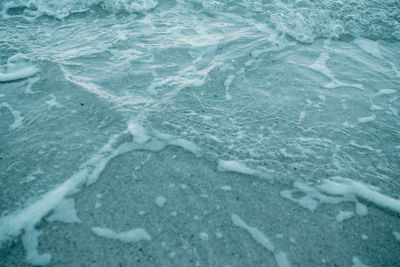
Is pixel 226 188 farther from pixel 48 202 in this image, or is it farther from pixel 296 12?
pixel 296 12

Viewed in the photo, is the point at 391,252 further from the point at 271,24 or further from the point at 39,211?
the point at 271,24

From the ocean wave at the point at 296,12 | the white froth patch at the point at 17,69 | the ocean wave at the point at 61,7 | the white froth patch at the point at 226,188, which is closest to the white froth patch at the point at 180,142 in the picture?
the white froth patch at the point at 226,188

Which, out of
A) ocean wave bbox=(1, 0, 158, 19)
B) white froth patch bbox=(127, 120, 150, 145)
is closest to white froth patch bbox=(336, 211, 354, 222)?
white froth patch bbox=(127, 120, 150, 145)

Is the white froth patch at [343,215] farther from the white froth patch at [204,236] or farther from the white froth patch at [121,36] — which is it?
the white froth patch at [121,36]

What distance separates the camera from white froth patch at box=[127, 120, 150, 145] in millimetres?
2596

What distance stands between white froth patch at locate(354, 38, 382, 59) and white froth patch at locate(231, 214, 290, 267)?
3.81 metres

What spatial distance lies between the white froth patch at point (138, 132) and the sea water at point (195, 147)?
13mm

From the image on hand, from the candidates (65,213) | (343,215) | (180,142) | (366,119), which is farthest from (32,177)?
(366,119)

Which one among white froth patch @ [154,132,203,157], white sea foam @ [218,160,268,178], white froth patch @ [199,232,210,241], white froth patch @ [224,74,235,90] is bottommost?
white froth patch @ [199,232,210,241]

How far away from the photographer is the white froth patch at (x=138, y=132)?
260cm

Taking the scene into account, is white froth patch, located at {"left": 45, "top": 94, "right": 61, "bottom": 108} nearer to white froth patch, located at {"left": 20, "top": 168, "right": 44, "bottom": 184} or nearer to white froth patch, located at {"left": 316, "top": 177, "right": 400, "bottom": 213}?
white froth patch, located at {"left": 20, "top": 168, "right": 44, "bottom": 184}

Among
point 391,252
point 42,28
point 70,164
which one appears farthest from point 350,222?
point 42,28

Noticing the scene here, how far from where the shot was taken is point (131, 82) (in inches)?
129

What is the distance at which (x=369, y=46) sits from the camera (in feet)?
14.5
